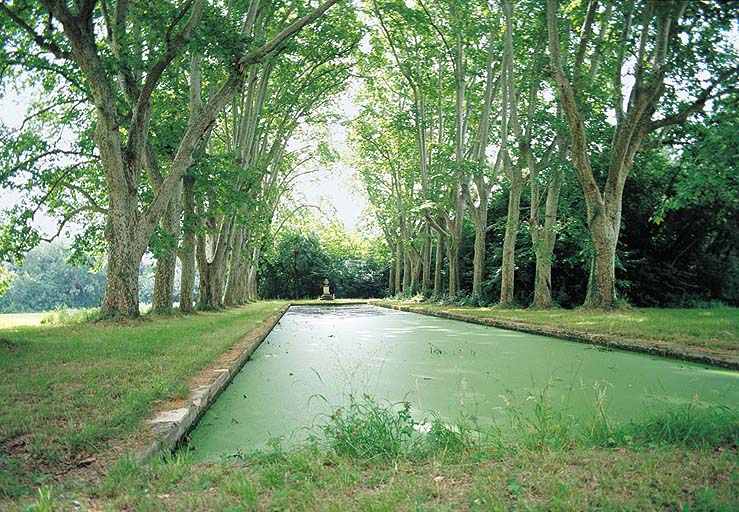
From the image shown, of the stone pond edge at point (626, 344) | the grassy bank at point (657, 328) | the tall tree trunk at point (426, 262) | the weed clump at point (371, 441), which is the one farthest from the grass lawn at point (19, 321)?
the tall tree trunk at point (426, 262)

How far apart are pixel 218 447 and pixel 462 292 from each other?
1725 cm

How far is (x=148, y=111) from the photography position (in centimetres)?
1077

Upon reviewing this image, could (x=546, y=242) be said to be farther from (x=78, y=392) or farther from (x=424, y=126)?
(x=78, y=392)

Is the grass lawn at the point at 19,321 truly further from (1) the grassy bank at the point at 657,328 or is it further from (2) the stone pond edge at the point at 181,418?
(1) the grassy bank at the point at 657,328

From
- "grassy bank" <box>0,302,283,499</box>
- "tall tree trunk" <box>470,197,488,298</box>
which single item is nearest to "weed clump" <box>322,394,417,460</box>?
"grassy bank" <box>0,302,283,499</box>

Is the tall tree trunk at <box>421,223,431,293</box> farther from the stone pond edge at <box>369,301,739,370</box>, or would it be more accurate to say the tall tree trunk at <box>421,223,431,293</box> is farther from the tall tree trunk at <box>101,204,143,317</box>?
the tall tree trunk at <box>101,204,143,317</box>

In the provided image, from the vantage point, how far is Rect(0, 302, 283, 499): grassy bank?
2.80 metres

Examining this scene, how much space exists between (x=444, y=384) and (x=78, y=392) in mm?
3027

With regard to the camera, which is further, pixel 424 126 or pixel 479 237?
pixel 424 126

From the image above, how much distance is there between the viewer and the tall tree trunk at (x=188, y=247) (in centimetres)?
1467

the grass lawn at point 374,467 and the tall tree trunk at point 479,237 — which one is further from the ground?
the tall tree trunk at point 479,237

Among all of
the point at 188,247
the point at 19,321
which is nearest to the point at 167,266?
the point at 188,247

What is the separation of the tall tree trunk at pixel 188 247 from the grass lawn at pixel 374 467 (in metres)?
11.0

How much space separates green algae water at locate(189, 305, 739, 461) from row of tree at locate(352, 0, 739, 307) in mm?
2912
